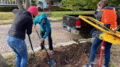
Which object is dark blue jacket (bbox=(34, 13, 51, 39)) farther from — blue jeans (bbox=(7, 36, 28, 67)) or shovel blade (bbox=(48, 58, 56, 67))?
blue jeans (bbox=(7, 36, 28, 67))

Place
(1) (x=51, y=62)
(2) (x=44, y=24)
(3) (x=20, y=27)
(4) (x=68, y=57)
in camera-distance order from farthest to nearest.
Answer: (4) (x=68, y=57)
(2) (x=44, y=24)
(1) (x=51, y=62)
(3) (x=20, y=27)

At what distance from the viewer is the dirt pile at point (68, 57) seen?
14.3ft

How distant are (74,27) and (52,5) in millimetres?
29393

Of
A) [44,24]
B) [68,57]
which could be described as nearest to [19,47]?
[44,24]

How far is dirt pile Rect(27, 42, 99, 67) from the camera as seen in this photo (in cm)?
437

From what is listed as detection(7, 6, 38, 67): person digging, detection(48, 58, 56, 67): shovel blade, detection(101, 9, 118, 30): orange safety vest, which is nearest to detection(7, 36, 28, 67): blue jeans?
detection(7, 6, 38, 67): person digging

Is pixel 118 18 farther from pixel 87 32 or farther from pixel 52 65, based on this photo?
pixel 87 32

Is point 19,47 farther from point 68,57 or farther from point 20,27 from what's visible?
point 68,57

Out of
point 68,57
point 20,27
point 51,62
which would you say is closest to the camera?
point 20,27

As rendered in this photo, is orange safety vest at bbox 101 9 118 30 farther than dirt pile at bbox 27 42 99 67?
No

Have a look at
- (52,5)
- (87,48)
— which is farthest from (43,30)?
(52,5)

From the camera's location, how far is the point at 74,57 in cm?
472

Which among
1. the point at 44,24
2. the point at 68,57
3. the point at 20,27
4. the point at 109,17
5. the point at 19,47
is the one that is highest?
the point at 109,17

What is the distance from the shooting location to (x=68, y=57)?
15.6 ft
